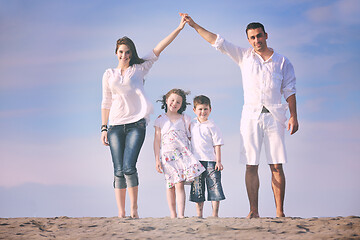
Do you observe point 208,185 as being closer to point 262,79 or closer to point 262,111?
point 262,111

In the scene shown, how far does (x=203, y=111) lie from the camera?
20.1 ft

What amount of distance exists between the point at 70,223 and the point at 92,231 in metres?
0.62

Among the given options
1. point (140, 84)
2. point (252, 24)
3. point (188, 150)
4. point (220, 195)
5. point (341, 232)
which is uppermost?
point (252, 24)

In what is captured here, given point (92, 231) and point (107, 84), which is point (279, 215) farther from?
point (107, 84)

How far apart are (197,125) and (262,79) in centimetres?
105

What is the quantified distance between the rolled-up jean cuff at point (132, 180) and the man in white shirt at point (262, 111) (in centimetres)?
139

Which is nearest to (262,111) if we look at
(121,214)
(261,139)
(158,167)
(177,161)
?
(261,139)

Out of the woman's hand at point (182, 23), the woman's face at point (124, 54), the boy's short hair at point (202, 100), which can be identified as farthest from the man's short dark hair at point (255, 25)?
the woman's face at point (124, 54)

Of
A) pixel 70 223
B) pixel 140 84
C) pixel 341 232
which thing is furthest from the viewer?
pixel 140 84

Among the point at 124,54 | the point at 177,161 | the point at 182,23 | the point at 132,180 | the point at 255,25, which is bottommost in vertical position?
the point at 132,180

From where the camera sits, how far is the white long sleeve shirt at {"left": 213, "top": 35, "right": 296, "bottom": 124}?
582 cm

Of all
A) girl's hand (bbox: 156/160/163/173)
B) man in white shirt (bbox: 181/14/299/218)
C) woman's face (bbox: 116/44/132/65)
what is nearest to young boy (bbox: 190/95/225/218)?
man in white shirt (bbox: 181/14/299/218)

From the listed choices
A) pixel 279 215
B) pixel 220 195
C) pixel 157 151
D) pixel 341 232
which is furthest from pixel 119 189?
→ pixel 341 232

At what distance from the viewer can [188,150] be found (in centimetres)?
602
